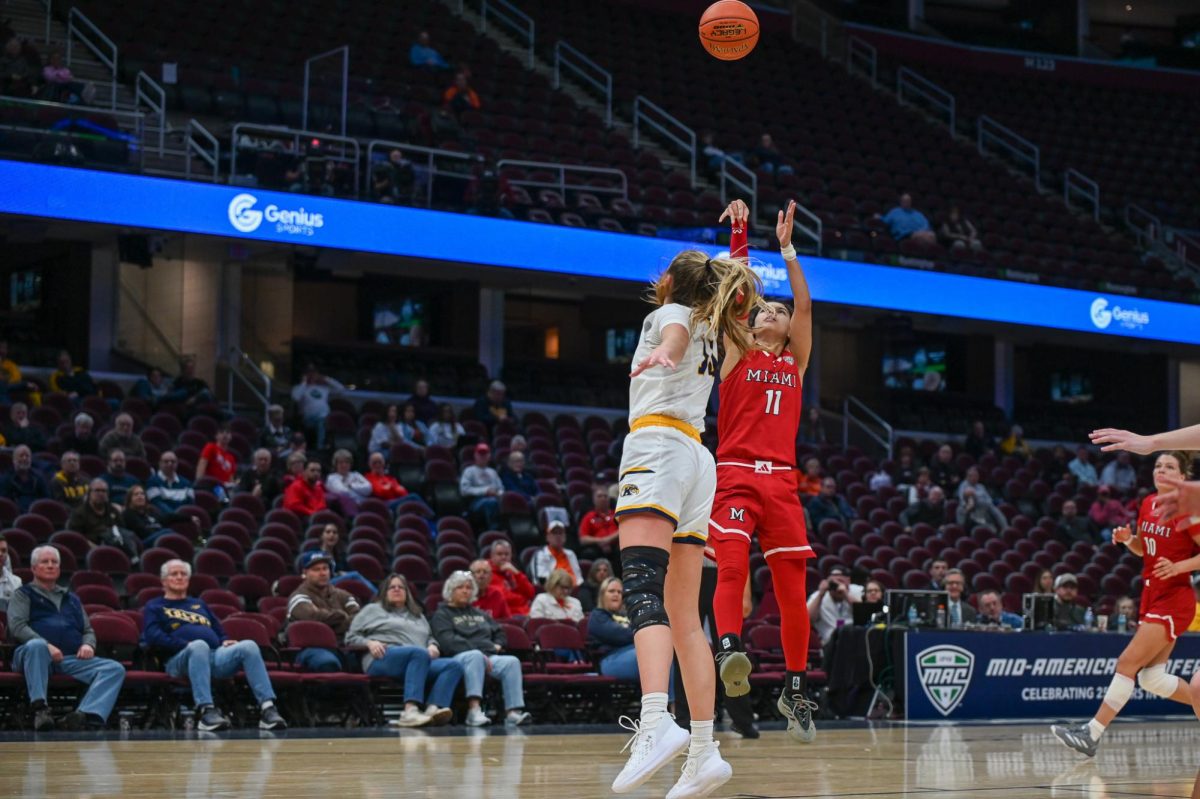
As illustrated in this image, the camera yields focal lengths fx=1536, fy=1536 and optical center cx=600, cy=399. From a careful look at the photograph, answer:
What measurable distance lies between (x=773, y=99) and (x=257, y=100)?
420 inches

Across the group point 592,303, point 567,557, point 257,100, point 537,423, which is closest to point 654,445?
point 567,557

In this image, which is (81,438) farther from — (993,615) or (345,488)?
(993,615)

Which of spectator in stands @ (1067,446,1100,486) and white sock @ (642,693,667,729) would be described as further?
spectator in stands @ (1067,446,1100,486)

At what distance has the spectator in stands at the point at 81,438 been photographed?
1516 cm

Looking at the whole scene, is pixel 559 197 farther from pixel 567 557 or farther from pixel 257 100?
pixel 567 557

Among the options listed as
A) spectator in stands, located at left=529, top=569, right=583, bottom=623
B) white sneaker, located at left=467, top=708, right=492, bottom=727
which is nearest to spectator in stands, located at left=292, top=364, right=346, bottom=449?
spectator in stands, located at left=529, top=569, right=583, bottom=623

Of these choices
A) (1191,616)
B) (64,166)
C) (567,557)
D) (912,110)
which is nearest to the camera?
(1191,616)

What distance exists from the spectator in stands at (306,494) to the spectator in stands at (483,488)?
1.77 metres

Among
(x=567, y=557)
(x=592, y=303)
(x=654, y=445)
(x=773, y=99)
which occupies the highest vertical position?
(x=773, y=99)

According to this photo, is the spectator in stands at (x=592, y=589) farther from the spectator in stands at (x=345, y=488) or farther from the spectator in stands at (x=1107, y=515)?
the spectator in stands at (x=1107, y=515)

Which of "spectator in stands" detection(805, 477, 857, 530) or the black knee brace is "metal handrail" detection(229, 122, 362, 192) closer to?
"spectator in stands" detection(805, 477, 857, 530)

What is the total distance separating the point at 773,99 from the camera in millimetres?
27359

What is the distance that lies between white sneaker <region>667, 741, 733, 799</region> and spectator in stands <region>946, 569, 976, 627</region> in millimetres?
8859

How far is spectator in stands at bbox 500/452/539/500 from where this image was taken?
17.2 m
